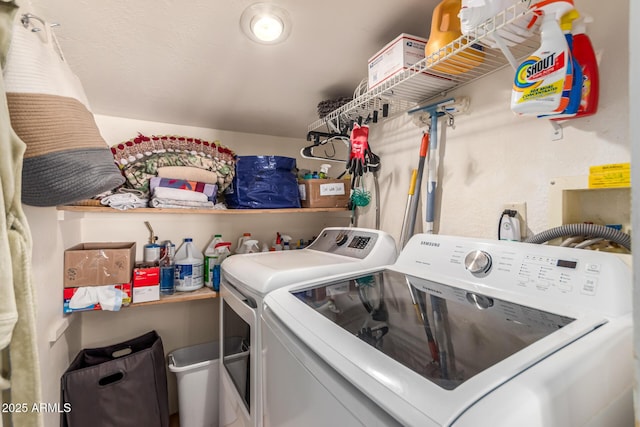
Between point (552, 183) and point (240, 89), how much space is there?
1.55m

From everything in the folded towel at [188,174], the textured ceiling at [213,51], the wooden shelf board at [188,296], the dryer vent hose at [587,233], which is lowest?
the wooden shelf board at [188,296]

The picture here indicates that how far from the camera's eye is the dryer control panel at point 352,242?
138 centimetres

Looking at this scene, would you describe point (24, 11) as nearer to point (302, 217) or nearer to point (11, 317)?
point (11, 317)

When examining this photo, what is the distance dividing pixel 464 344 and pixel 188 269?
1.71 meters

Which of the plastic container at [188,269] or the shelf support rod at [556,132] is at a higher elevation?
the shelf support rod at [556,132]

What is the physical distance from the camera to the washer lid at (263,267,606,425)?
17.3 inches

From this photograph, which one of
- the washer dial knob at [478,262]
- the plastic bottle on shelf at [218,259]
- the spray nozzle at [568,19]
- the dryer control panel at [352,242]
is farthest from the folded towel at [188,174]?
A: the spray nozzle at [568,19]

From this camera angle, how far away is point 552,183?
0.95 meters

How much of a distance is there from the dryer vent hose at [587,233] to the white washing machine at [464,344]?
71 millimetres

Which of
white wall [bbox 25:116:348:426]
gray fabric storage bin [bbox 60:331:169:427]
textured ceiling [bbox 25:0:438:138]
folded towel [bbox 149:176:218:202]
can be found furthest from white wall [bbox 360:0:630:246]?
gray fabric storage bin [bbox 60:331:169:427]

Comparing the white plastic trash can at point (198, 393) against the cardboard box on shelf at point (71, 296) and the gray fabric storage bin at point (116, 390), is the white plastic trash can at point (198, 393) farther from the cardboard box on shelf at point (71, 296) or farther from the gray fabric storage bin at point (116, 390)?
the cardboard box on shelf at point (71, 296)

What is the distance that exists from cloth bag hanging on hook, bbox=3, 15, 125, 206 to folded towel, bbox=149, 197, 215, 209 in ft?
2.75

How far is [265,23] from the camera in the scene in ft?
3.44

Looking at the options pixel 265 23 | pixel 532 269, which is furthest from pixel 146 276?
pixel 532 269
